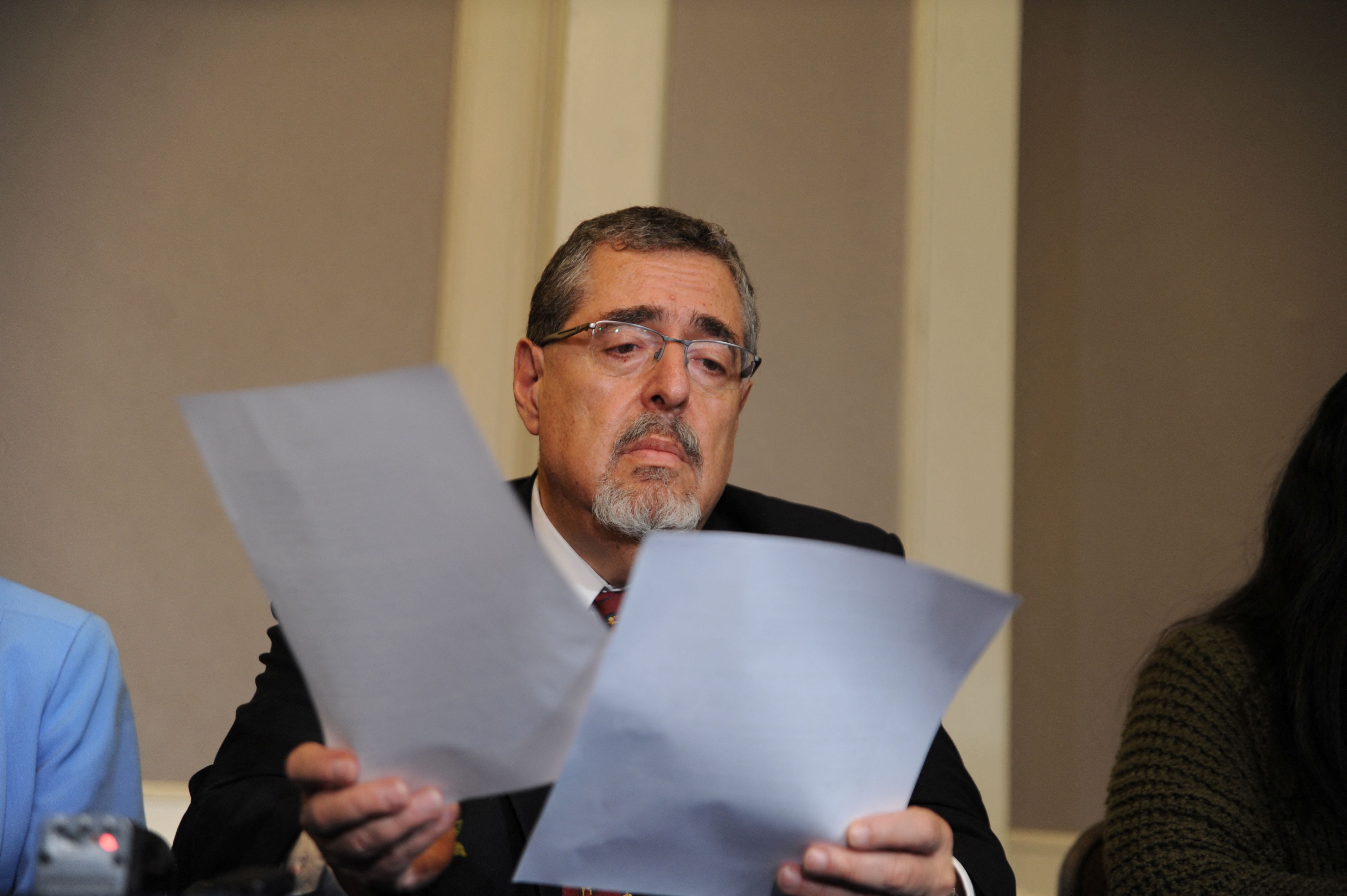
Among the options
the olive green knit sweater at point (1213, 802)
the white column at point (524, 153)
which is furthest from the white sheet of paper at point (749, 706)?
the white column at point (524, 153)

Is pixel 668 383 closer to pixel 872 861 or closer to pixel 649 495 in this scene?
pixel 649 495

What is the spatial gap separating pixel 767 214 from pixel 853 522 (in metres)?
0.86

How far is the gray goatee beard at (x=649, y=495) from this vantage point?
141 cm

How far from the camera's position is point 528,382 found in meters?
1.65

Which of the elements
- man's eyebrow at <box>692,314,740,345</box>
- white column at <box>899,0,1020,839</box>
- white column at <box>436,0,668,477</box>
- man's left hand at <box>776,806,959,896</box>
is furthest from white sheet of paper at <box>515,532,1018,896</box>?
white column at <box>436,0,668,477</box>

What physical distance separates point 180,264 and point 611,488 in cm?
149

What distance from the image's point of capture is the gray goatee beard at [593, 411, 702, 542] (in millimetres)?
1412

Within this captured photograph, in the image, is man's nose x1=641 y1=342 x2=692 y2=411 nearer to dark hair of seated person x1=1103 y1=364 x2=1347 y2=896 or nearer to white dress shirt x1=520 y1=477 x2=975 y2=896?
white dress shirt x1=520 y1=477 x2=975 y2=896

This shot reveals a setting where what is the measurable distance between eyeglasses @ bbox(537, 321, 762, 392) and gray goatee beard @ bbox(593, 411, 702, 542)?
0.08m

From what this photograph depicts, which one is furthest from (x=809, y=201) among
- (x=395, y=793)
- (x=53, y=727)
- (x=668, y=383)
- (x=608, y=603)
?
(x=395, y=793)

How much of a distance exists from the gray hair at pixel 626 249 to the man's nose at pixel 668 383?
0.14m

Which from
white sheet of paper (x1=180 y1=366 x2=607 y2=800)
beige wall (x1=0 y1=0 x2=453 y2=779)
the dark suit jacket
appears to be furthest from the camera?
beige wall (x1=0 y1=0 x2=453 y2=779)

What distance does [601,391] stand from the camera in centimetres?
148

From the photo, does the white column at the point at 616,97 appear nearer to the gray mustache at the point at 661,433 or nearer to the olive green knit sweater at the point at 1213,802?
the gray mustache at the point at 661,433
